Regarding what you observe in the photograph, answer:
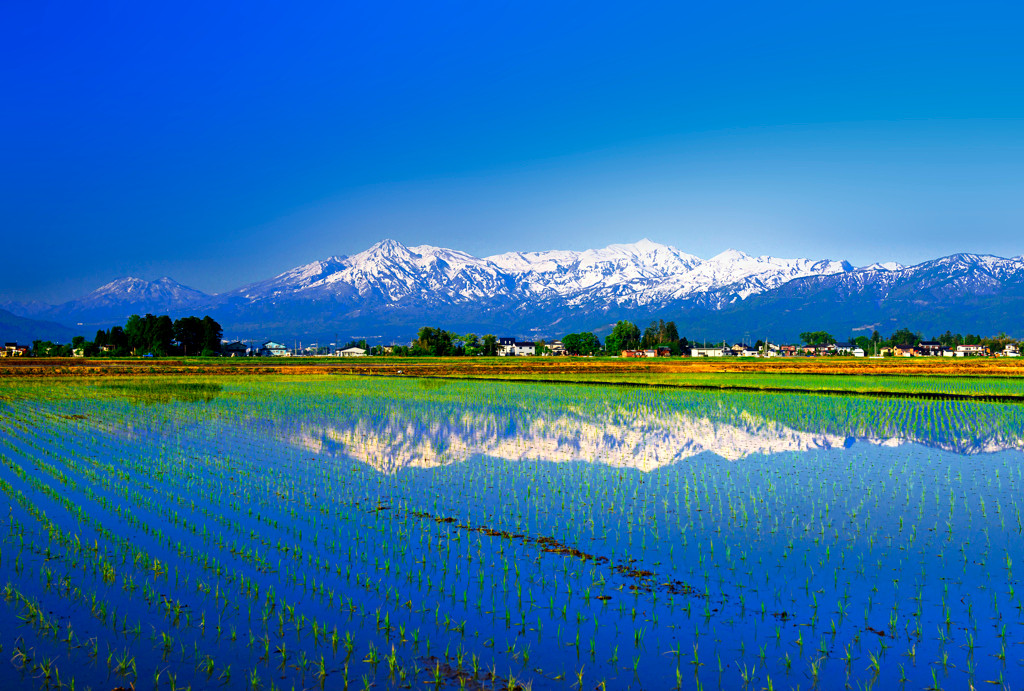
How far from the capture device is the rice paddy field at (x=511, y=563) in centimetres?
681

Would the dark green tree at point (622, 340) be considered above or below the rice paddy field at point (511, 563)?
above

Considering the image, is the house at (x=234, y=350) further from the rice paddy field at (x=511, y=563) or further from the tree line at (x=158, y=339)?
the rice paddy field at (x=511, y=563)

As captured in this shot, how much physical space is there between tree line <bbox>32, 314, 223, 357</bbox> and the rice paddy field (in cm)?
11784

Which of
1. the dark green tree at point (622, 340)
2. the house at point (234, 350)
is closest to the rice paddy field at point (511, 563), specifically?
the house at point (234, 350)

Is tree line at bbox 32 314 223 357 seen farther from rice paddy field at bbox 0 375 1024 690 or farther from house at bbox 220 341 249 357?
rice paddy field at bbox 0 375 1024 690

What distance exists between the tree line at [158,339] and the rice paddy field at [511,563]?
118 metres

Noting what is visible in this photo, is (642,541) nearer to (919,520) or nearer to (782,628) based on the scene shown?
(782,628)

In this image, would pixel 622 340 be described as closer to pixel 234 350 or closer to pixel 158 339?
pixel 234 350

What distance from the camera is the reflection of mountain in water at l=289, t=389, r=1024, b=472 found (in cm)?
1908

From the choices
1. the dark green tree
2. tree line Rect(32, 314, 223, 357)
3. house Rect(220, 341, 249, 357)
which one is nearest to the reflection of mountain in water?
tree line Rect(32, 314, 223, 357)

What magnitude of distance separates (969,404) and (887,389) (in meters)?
9.20

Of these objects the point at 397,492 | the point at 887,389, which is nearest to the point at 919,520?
the point at 397,492

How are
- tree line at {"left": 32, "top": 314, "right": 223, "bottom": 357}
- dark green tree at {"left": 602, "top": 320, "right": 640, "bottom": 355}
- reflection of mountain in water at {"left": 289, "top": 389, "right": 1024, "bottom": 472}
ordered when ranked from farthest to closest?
1. dark green tree at {"left": 602, "top": 320, "right": 640, "bottom": 355}
2. tree line at {"left": 32, "top": 314, "right": 223, "bottom": 357}
3. reflection of mountain in water at {"left": 289, "top": 389, "right": 1024, "bottom": 472}

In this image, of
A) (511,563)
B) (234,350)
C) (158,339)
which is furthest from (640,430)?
(234,350)
